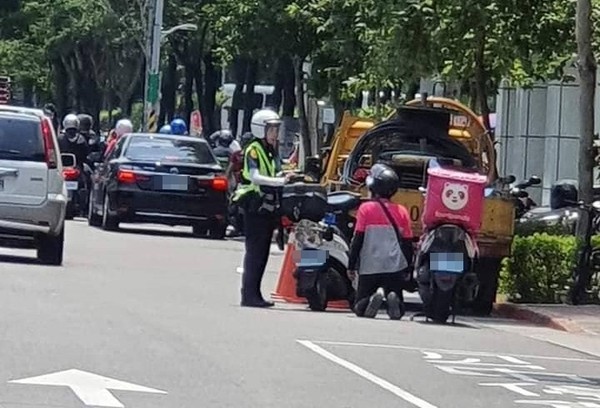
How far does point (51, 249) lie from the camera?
822 inches

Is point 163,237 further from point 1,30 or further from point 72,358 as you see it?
point 1,30

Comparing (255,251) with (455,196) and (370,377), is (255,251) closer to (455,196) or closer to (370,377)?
(455,196)

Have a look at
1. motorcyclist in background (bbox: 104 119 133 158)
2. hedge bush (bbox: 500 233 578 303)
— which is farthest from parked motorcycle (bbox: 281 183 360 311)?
motorcyclist in background (bbox: 104 119 133 158)

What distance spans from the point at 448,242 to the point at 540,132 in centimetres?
2575

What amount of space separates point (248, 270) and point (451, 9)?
21.3 feet

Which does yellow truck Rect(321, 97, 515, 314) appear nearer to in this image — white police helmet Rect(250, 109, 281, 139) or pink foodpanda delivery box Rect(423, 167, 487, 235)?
pink foodpanda delivery box Rect(423, 167, 487, 235)

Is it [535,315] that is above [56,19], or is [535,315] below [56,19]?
below

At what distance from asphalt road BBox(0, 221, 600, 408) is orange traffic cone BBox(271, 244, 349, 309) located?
0.52 m

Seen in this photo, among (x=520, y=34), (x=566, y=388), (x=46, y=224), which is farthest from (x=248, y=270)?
(x=520, y=34)

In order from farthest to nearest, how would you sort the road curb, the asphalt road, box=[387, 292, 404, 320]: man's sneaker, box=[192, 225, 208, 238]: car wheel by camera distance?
box=[192, 225, 208, 238]: car wheel, the road curb, box=[387, 292, 404, 320]: man's sneaker, the asphalt road

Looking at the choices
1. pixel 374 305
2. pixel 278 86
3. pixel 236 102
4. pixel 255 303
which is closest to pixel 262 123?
pixel 255 303

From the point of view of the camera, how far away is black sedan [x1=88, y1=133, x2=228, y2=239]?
28.6m

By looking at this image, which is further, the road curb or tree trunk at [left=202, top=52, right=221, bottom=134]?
tree trunk at [left=202, top=52, right=221, bottom=134]

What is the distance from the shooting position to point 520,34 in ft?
76.2
